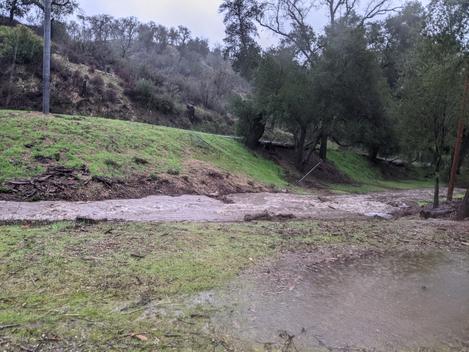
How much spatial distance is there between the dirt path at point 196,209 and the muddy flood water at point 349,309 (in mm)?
5067

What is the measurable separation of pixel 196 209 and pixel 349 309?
26.0 ft

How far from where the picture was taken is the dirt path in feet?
33.8

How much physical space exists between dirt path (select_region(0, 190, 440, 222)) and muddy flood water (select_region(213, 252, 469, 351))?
5.07 metres

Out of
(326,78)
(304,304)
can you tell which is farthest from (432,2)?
(304,304)

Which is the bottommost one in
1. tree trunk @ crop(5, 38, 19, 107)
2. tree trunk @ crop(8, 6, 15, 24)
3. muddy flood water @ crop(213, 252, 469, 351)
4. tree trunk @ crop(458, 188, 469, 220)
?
muddy flood water @ crop(213, 252, 469, 351)

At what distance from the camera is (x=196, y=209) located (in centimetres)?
1276

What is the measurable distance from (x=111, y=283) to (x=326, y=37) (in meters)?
26.4

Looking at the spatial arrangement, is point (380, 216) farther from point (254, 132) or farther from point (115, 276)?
point (254, 132)

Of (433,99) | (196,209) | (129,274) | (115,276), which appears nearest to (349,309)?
(129,274)

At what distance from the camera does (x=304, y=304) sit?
5.34 metres

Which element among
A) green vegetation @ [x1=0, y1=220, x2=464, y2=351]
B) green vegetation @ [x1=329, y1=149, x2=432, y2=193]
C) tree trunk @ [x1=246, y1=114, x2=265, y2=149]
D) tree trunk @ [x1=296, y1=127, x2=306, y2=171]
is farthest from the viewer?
green vegetation @ [x1=329, y1=149, x2=432, y2=193]

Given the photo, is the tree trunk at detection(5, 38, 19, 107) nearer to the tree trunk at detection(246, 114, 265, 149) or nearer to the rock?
the tree trunk at detection(246, 114, 265, 149)

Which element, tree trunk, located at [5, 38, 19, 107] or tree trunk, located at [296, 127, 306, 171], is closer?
tree trunk, located at [5, 38, 19, 107]

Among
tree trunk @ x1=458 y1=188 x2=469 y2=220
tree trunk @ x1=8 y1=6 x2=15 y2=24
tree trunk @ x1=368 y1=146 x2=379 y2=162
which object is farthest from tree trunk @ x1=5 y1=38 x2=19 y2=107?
tree trunk @ x1=368 y1=146 x2=379 y2=162
